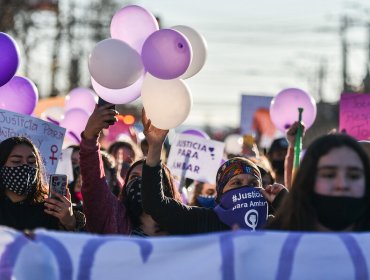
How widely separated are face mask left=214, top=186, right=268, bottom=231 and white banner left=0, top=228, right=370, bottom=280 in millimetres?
1289

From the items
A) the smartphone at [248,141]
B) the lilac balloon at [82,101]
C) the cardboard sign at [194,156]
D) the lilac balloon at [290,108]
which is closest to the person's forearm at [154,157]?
the lilac balloon at [290,108]

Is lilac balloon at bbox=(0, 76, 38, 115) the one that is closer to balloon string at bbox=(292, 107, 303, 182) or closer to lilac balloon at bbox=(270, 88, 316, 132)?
balloon string at bbox=(292, 107, 303, 182)

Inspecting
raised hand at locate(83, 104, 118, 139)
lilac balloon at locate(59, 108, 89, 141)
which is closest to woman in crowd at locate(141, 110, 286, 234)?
raised hand at locate(83, 104, 118, 139)

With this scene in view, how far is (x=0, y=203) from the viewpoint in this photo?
568cm

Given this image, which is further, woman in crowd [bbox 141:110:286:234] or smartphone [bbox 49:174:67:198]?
smartphone [bbox 49:174:67:198]

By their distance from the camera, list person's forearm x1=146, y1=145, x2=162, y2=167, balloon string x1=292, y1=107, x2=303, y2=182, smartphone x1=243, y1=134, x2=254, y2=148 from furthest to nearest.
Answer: smartphone x1=243, y1=134, x2=254, y2=148 → balloon string x1=292, y1=107, x2=303, y2=182 → person's forearm x1=146, y1=145, x2=162, y2=167

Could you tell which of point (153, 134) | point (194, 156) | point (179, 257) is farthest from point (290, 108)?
point (179, 257)

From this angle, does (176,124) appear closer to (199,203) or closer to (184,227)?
(184,227)

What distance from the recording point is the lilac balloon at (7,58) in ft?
22.5

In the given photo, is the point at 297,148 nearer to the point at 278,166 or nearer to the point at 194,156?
the point at 278,166

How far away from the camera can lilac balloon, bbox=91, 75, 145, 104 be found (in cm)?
578

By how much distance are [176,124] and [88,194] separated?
0.57 meters

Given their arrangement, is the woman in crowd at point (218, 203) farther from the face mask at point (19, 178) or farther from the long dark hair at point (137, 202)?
the face mask at point (19, 178)

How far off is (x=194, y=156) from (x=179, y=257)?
553 centimetres
